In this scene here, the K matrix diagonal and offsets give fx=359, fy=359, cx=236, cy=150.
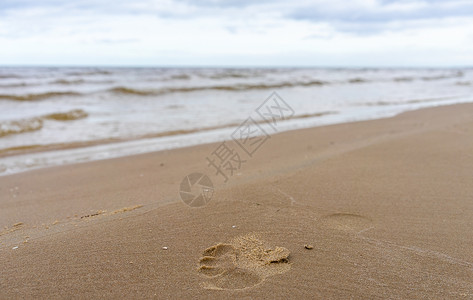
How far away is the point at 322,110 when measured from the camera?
11.1 meters

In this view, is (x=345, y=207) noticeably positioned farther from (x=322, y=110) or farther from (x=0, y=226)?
(x=322, y=110)

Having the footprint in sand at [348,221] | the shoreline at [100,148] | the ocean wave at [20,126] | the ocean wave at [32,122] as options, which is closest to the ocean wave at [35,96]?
the ocean wave at [32,122]

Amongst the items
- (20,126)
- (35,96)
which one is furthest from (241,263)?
(35,96)

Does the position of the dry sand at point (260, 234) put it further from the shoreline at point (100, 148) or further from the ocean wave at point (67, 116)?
the ocean wave at point (67, 116)

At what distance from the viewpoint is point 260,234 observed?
7.86 ft

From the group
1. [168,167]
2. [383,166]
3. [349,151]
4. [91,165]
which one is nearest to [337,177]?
[383,166]

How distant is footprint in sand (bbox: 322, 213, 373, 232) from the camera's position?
8.22 ft

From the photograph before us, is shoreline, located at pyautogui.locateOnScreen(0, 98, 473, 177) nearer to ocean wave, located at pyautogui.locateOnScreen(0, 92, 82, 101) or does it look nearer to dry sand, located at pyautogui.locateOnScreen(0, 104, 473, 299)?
dry sand, located at pyautogui.locateOnScreen(0, 104, 473, 299)

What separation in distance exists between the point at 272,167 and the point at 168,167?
4.71 ft

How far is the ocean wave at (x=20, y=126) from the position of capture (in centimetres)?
799

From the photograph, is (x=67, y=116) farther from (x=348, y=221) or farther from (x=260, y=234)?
(x=348, y=221)

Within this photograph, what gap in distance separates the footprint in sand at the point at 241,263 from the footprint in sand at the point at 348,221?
1.79 ft

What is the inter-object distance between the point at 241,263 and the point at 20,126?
828 cm

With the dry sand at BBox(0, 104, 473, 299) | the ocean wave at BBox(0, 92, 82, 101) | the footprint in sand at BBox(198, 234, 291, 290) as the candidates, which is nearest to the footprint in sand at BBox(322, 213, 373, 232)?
the dry sand at BBox(0, 104, 473, 299)
